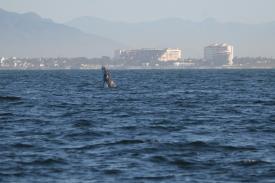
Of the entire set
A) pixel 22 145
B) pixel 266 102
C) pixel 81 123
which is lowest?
pixel 266 102

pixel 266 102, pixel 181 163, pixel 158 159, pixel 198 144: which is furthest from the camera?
pixel 266 102

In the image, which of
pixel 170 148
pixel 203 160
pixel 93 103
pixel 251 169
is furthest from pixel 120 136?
pixel 93 103

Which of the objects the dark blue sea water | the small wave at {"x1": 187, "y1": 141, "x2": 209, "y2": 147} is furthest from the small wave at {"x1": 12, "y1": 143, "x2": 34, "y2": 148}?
the small wave at {"x1": 187, "y1": 141, "x2": 209, "y2": 147}

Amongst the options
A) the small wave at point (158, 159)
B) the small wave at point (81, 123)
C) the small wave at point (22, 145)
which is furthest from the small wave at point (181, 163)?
the small wave at point (81, 123)

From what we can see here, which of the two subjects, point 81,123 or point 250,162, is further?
point 81,123

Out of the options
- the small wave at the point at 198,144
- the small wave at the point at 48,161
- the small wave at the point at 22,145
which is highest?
the small wave at the point at 22,145

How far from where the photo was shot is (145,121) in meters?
36.6

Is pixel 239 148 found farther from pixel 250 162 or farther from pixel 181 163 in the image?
pixel 181 163

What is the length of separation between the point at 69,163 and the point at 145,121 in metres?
13.0

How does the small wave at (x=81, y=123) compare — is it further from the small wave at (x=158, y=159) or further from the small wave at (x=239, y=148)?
the small wave at (x=158, y=159)

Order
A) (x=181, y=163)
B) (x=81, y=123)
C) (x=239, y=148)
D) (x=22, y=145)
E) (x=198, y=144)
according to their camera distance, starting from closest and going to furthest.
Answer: (x=181, y=163) < (x=239, y=148) < (x=22, y=145) < (x=198, y=144) < (x=81, y=123)

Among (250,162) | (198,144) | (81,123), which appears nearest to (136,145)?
(198,144)

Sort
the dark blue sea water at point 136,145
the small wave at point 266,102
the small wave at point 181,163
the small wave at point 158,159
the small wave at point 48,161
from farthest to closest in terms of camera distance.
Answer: the small wave at point 266,102 < the small wave at point 158,159 < the small wave at point 48,161 < the small wave at point 181,163 < the dark blue sea water at point 136,145

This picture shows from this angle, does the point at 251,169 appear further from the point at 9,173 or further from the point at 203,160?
the point at 9,173
